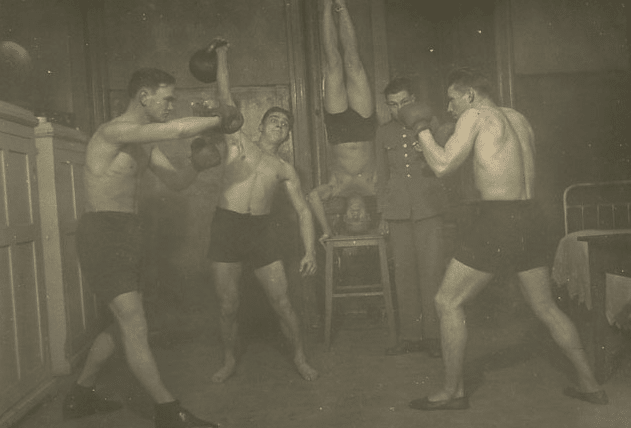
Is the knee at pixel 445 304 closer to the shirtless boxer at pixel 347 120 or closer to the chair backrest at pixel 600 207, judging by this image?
the shirtless boxer at pixel 347 120

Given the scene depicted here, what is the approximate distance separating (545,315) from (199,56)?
1.54 meters

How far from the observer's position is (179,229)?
3.88 metres

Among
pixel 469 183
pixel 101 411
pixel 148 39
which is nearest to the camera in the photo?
pixel 101 411

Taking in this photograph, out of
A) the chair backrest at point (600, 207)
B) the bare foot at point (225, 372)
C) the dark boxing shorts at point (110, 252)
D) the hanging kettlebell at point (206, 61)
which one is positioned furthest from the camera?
the chair backrest at point (600, 207)

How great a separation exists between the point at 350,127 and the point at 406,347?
53.4 inches

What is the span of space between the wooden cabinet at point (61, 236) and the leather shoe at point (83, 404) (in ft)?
1.73

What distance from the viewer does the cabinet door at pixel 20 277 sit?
7.16 feet

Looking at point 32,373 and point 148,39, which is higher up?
point 148,39

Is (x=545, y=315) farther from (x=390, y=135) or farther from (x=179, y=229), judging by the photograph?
(x=179, y=229)

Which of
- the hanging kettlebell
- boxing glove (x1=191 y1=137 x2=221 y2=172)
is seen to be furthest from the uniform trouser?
the hanging kettlebell

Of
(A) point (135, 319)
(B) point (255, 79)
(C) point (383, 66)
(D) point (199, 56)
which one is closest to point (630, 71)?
(C) point (383, 66)

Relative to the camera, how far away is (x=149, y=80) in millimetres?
2264

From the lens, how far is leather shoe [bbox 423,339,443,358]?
2981mm

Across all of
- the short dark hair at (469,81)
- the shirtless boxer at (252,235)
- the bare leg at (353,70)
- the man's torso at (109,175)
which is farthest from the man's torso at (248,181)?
the bare leg at (353,70)
